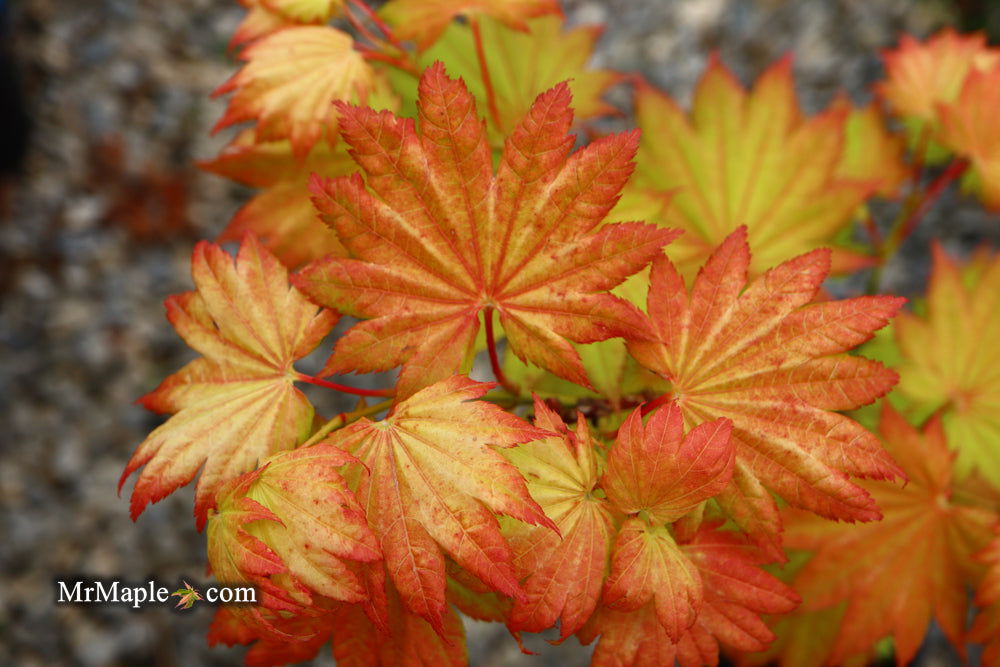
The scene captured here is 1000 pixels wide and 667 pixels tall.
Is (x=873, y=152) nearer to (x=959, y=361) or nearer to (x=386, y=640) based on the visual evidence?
(x=959, y=361)

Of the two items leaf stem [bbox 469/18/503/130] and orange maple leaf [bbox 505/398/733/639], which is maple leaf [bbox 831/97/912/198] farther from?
orange maple leaf [bbox 505/398/733/639]

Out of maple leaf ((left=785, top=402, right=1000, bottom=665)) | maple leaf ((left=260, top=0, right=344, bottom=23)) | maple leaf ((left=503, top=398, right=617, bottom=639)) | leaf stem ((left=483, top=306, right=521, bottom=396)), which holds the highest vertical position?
maple leaf ((left=260, top=0, right=344, bottom=23))

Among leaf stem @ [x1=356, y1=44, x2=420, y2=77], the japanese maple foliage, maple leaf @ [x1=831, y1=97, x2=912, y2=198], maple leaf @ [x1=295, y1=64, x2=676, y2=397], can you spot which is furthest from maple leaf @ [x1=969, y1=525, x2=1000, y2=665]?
leaf stem @ [x1=356, y1=44, x2=420, y2=77]

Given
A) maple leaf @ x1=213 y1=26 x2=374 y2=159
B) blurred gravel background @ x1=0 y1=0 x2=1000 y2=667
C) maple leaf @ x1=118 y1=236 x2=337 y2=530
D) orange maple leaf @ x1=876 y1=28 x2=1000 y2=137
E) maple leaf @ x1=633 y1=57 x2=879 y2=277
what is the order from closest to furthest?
maple leaf @ x1=118 y1=236 x2=337 y2=530, maple leaf @ x1=213 y1=26 x2=374 y2=159, maple leaf @ x1=633 y1=57 x2=879 y2=277, orange maple leaf @ x1=876 y1=28 x2=1000 y2=137, blurred gravel background @ x1=0 y1=0 x2=1000 y2=667

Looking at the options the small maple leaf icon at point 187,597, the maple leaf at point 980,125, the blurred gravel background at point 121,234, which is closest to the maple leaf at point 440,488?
the small maple leaf icon at point 187,597

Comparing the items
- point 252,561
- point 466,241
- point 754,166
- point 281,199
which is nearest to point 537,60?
point 754,166

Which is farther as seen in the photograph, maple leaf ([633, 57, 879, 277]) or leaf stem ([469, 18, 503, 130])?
maple leaf ([633, 57, 879, 277])

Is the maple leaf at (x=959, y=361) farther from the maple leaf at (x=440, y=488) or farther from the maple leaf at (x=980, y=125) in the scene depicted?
the maple leaf at (x=440, y=488)
